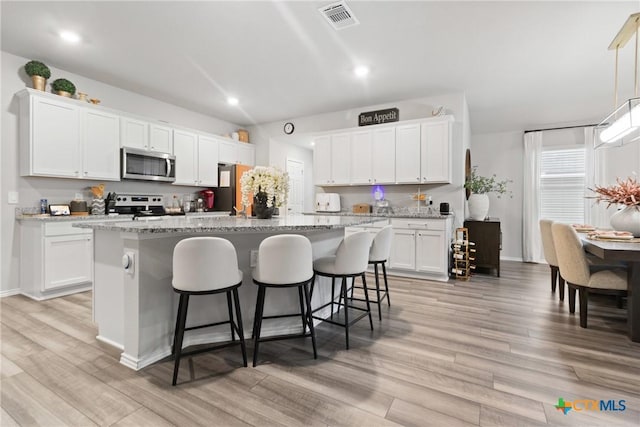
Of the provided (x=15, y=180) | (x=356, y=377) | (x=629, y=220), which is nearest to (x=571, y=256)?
(x=629, y=220)

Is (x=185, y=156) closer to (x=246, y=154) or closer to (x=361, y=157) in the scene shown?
(x=246, y=154)

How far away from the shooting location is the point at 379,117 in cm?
495

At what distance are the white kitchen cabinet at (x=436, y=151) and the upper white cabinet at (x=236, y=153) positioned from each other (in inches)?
140

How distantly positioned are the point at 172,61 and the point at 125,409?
3582 millimetres

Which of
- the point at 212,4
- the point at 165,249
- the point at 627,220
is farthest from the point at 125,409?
the point at 627,220

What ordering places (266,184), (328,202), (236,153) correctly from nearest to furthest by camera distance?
(266,184), (328,202), (236,153)

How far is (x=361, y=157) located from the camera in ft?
16.4

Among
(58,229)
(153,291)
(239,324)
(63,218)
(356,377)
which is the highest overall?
(63,218)

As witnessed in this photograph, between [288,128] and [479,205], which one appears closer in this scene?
[479,205]

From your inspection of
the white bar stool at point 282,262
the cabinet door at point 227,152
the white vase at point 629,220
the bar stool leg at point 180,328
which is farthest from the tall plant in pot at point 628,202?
the cabinet door at point 227,152

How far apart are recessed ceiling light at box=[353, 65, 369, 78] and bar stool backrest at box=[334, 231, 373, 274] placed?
241 cm

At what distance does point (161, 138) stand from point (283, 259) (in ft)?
12.6

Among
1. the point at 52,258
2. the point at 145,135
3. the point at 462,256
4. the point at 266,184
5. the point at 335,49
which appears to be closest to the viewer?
the point at 266,184

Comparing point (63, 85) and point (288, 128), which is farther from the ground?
point (288, 128)
